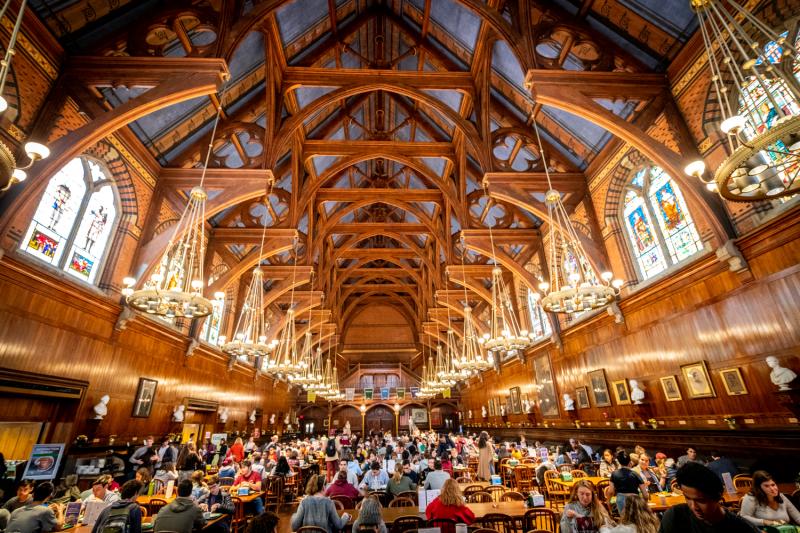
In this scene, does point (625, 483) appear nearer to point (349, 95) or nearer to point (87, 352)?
point (87, 352)

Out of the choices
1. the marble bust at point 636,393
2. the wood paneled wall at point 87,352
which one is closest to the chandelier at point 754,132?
the marble bust at point 636,393

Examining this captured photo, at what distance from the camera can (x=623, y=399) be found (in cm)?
981

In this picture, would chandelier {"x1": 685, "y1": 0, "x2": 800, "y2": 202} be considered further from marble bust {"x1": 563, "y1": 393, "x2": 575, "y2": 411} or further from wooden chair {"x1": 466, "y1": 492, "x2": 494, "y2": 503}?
marble bust {"x1": 563, "y1": 393, "x2": 575, "y2": 411}

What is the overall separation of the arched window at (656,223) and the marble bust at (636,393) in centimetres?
265

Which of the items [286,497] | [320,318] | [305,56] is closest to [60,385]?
[286,497]

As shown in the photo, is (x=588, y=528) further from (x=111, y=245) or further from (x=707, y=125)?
(x=111, y=245)

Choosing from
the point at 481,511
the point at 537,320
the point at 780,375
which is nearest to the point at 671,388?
the point at 780,375

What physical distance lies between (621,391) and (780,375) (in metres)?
4.53

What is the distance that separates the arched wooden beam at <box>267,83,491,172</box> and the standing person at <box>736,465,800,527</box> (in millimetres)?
8844

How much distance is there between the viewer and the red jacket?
402cm

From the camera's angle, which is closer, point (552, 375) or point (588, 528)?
point (588, 528)

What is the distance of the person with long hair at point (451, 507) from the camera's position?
4.03 m

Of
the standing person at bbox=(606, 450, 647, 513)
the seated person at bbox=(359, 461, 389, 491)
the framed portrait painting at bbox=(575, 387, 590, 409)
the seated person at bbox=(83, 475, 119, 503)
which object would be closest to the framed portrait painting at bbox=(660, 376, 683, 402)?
the framed portrait painting at bbox=(575, 387, 590, 409)

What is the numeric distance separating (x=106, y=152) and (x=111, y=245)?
2.18m
